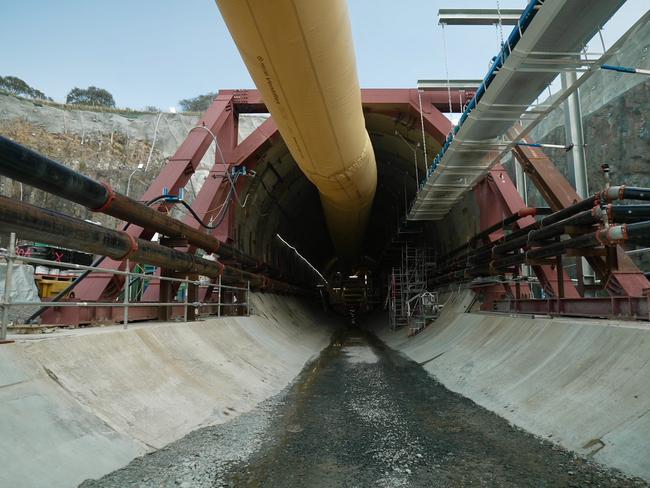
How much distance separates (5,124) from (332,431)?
3935 cm

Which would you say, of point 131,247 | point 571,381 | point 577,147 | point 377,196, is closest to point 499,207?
point 577,147

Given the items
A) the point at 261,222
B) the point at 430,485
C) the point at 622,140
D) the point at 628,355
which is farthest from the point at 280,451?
the point at 622,140

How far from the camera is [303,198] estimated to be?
19750 millimetres

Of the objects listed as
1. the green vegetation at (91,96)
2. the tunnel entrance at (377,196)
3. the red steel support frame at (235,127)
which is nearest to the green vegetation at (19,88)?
the green vegetation at (91,96)

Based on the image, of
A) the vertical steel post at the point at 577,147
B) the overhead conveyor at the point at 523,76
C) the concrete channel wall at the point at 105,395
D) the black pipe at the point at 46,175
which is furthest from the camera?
the vertical steel post at the point at 577,147

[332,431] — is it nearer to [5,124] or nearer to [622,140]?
[622,140]

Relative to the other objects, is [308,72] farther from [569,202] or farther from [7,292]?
[569,202]

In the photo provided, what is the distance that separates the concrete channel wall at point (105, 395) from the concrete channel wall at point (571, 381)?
338 cm

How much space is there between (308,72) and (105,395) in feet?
14.4

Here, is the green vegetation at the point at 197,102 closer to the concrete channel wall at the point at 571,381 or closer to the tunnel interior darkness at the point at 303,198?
the tunnel interior darkness at the point at 303,198

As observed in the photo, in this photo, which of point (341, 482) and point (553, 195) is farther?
point (553, 195)

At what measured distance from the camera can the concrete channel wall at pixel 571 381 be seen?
3.70 m

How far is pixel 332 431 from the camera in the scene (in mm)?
4906

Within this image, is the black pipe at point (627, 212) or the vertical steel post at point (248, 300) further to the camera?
the vertical steel post at point (248, 300)
